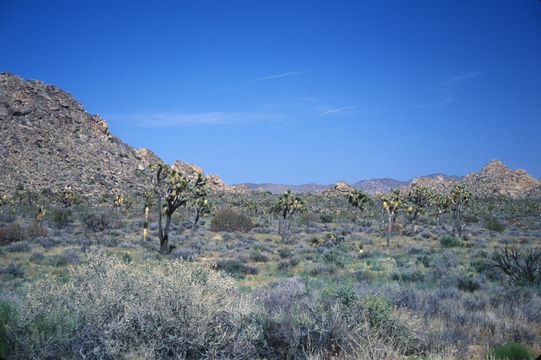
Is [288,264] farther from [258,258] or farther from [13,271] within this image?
[13,271]

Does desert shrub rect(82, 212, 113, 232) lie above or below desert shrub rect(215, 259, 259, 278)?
above

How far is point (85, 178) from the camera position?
61625 mm

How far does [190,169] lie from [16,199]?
84.4m

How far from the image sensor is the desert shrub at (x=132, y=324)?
4586 mm

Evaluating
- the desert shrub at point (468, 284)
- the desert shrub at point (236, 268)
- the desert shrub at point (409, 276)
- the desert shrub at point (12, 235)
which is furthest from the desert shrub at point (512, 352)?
the desert shrub at point (12, 235)

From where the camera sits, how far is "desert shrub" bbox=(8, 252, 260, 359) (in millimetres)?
4586

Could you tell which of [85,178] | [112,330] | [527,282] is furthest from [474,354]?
[85,178]

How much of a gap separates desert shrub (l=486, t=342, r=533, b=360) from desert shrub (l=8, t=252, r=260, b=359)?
3901 mm

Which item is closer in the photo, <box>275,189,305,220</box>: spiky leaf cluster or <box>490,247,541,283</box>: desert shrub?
<box>490,247,541,283</box>: desert shrub

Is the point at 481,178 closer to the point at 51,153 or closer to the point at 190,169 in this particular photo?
the point at 190,169

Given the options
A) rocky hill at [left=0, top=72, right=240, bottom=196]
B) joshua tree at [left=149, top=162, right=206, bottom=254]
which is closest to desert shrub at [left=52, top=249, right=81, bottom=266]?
joshua tree at [left=149, top=162, right=206, bottom=254]

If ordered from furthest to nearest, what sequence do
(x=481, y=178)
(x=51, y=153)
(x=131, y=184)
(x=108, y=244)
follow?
(x=481, y=178) < (x=131, y=184) < (x=51, y=153) < (x=108, y=244)

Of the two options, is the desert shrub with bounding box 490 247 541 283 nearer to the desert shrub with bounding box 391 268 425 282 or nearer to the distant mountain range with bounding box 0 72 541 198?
the desert shrub with bounding box 391 268 425 282

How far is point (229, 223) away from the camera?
37.6 m
